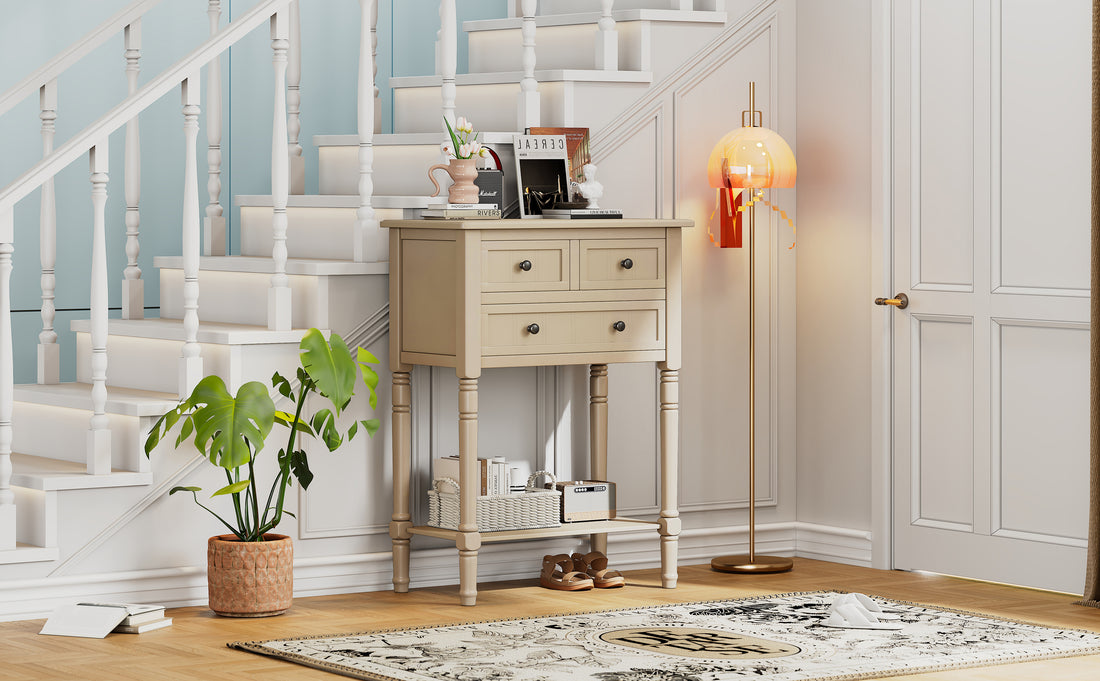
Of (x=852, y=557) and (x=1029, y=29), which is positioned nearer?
(x=1029, y=29)

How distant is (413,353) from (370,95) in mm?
780

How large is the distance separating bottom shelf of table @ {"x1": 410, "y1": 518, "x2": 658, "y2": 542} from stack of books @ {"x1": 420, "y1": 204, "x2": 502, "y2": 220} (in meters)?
0.91

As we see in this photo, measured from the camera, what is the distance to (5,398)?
4.52m

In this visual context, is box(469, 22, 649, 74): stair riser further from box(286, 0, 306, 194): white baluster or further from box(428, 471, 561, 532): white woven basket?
box(428, 471, 561, 532): white woven basket

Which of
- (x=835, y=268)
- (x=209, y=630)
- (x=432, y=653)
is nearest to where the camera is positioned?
(x=432, y=653)

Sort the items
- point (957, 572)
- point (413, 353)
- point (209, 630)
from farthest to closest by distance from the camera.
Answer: point (957, 572) < point (413, 353) < point (209, 630)

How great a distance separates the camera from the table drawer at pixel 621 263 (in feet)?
16.3

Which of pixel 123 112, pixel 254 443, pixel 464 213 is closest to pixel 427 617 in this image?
pixel 254 443

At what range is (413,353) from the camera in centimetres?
497

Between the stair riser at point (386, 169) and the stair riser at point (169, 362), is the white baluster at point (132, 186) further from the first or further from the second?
the stair riser at point (386, 169)

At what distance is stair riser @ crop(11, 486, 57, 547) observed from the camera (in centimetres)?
457

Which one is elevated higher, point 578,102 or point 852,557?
point 578,102

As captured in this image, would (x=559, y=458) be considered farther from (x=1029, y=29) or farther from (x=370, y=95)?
(x=1029, y=29)

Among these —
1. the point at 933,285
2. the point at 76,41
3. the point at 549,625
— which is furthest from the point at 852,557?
the point at 76,41
